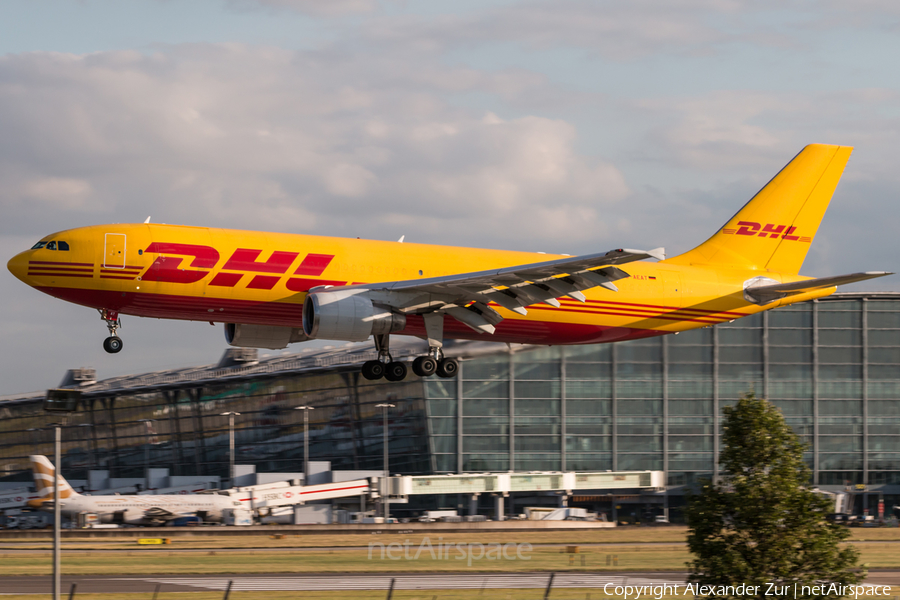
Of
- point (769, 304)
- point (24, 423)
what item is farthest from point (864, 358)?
point (24, 423)

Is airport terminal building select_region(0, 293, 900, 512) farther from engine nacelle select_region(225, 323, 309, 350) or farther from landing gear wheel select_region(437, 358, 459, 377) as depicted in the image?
engine nacelle select_region(225, 323, 309, 350)

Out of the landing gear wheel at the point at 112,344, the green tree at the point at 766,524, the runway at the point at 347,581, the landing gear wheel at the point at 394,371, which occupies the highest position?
the landing gear wheel at the point at 112,344

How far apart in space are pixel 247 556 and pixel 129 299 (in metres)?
22.3

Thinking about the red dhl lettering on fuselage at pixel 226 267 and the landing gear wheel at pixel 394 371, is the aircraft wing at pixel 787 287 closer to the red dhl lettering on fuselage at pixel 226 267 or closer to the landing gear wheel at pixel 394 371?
the landing gear wheel at pixel 394 371

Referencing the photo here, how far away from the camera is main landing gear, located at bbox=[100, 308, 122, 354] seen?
36.3 metres

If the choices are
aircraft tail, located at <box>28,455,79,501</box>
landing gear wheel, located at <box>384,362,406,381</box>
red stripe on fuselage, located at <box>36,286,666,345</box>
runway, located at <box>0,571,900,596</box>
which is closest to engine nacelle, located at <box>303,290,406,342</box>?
red stripe on fuselage, located at <box>36,286,666,345</box>

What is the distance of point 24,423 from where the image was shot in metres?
122

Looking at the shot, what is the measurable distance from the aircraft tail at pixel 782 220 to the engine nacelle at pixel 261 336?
17.3 m

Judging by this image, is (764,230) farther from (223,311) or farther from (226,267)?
(223,311)

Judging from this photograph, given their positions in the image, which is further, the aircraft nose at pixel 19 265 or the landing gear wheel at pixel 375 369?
the landing gear wheel at pixel 375 369

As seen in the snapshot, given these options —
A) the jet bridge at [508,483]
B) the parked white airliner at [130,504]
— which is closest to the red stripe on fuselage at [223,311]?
the parked white airliner at [130,504]

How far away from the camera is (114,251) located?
35156mm

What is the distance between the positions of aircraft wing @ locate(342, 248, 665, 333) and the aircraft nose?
12.1 metres

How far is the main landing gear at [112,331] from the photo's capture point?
36.3m
